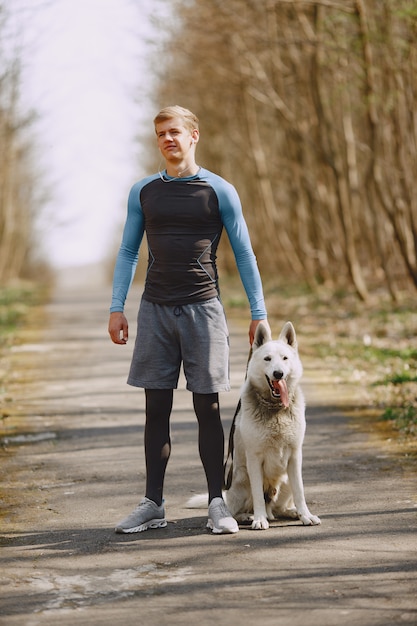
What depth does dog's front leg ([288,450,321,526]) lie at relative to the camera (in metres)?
6.25

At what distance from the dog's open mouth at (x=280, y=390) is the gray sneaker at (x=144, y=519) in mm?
1009

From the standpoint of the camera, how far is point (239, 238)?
631cm

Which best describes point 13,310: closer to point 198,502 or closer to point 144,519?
point 198,502

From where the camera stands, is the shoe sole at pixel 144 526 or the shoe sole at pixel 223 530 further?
the shoe sole at pixel 144 526

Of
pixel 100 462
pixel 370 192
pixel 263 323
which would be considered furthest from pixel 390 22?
pixel 263 323

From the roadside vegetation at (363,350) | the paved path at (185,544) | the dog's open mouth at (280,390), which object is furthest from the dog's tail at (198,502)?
the roadside vegetation at (363,350)

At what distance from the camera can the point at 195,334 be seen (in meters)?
6.27

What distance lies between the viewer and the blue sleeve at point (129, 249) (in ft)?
20.8

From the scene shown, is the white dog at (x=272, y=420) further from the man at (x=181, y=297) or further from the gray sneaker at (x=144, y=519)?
the gray sneaker at (x=144, y=519)

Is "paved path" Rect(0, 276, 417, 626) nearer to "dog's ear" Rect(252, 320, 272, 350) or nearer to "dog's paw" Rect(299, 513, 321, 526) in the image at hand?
"dog's paw" Rect(299, 513, 321, 526)

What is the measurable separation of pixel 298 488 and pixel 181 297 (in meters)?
1.32

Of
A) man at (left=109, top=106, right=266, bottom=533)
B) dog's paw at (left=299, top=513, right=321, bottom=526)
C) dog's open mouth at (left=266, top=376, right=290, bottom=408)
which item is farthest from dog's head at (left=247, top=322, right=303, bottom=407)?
dog's paw at (left=299, top=513, right=321, bottom=526)

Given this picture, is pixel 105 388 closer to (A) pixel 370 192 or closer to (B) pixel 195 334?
(B) pixel 195 334

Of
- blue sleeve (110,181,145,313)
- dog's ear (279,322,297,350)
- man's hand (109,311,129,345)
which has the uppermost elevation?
blue sleeve (110,181,145,313)
